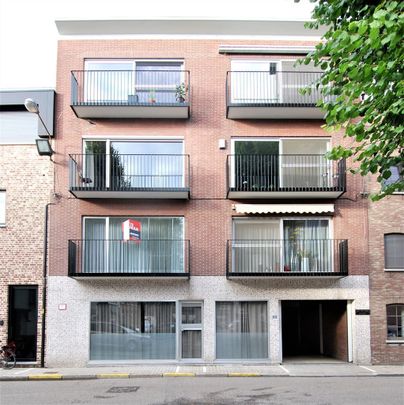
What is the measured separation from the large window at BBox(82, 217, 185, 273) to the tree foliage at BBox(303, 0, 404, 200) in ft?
31.6

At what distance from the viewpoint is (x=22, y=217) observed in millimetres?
18344

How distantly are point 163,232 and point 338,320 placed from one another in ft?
22.1

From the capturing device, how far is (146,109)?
59.8ft

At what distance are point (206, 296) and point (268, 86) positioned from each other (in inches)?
288

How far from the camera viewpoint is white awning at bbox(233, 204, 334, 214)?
59.4ft

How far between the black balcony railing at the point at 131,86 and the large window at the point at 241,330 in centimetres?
701

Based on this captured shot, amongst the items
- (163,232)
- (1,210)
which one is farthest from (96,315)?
(1,210)

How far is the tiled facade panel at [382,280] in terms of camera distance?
1791 centimetres

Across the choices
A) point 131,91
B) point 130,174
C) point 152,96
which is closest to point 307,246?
point 130,174

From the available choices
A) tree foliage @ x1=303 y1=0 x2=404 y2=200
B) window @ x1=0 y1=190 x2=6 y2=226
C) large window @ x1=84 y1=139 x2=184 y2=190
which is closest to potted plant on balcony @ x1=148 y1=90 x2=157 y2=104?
large window @ x1=84 y1=139 x2=184 y2=190

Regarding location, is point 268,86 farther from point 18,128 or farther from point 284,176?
point 18,128

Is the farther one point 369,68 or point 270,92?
point 270,92

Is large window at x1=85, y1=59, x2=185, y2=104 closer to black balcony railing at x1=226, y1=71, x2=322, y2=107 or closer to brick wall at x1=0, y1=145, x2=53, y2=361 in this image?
black balcony railing at x1=226, y1=71, x2=322, y2=107

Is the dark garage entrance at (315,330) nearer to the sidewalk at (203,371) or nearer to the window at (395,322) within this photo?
the window at (395,322)
